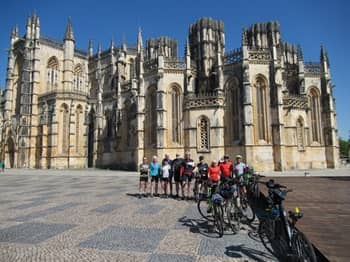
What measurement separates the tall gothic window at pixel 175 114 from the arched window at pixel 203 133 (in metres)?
2.78

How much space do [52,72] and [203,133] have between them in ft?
110

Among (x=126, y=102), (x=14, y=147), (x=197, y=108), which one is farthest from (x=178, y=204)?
(x=14, y=147)

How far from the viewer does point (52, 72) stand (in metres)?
44.2

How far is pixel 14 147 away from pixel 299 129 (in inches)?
1704

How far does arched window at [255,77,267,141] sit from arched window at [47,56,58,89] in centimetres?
3629

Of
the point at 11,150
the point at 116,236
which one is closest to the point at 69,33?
the point at 11,150

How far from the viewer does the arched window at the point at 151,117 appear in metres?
29.1

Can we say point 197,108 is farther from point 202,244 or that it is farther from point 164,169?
point 202,244

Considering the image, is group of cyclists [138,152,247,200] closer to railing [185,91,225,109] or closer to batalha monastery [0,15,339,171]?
batalha monastery [0,15,339,171]

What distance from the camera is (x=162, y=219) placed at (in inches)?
276

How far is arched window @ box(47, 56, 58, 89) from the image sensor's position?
43719 mm

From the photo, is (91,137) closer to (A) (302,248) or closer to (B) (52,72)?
(B) (52,72)

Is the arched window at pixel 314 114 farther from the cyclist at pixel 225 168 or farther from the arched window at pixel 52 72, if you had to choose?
the arched window at pixel 52 72

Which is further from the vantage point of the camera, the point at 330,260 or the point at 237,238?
the point at 237,238
